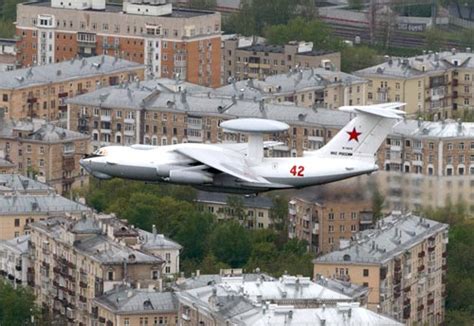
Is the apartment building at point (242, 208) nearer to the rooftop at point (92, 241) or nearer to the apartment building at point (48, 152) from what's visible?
the apartment building at point (48, 152)

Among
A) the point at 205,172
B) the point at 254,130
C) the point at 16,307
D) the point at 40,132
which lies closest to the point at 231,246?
the point at 16,307

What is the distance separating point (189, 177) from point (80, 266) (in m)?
34.6

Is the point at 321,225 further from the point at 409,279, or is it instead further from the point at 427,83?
the point at 427,83

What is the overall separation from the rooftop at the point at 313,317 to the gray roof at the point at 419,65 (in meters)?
55.5

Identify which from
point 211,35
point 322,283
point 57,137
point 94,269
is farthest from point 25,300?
point 211,35

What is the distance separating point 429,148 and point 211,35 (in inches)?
1517

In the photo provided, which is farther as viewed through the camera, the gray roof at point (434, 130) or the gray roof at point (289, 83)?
the gray roof at point (289, 83)

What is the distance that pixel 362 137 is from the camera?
9138cm

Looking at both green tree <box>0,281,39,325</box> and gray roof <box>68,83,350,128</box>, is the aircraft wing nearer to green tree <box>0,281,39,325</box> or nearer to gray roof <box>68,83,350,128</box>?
green tree <box>0,281,39,325</box>

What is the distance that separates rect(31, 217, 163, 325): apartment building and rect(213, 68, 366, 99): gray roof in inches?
1194

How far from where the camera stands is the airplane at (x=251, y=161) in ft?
290

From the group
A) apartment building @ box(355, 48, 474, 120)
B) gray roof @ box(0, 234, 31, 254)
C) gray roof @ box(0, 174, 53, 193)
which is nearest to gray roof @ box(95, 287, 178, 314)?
gray roof @ box(0, 234, 31, 254)

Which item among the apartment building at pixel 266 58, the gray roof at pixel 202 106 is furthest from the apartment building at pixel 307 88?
the apartment building at pixel 266 58

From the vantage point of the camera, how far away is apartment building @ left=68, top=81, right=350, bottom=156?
487 ft
